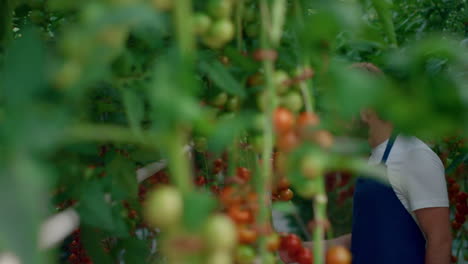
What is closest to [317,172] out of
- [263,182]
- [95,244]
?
[263,182]

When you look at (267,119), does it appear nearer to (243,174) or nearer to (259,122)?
(259,122)

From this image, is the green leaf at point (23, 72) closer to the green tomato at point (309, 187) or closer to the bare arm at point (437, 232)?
the green tomato at point (309, 187)

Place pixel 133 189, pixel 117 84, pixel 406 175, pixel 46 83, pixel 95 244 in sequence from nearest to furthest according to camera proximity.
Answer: pixel 46 83 → pixel 117 84 → pixel 133 189 → pixel 95 244 → pixel 406 175

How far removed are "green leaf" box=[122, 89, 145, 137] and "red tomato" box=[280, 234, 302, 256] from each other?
8.5 inches

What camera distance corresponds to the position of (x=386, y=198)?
51.2 inches

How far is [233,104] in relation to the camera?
1.57 ft

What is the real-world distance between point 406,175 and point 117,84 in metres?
0.97

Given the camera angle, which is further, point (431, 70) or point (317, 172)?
point (431, 70)

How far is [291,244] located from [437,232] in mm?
810

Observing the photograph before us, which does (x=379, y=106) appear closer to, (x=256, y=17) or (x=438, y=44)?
(x=438, y=44)

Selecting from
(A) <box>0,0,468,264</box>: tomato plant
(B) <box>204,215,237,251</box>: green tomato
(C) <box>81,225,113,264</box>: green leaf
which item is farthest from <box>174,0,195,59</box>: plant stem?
(C) <box>81,225,113,264</box>: green leaf

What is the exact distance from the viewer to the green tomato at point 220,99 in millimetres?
486

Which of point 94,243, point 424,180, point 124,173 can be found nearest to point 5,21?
point 124,173

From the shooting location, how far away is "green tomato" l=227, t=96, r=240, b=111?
47 cm
